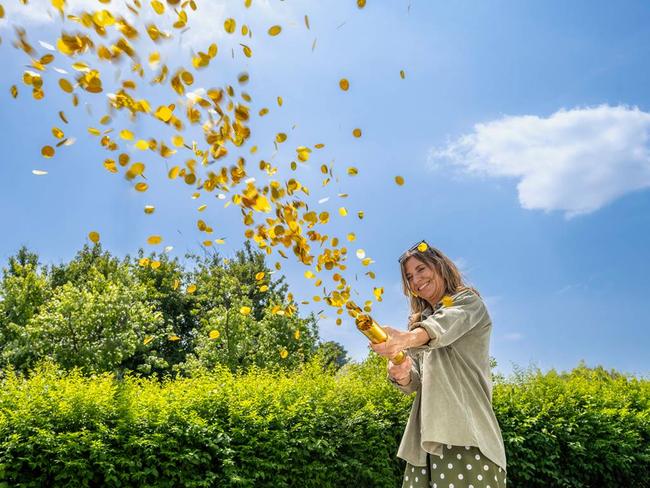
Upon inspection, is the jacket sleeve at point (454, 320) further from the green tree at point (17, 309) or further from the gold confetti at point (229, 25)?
the green tree at point (17, 309)

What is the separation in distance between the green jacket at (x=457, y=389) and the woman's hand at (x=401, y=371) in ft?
0.29

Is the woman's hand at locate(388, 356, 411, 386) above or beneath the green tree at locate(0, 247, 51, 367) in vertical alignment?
beneath

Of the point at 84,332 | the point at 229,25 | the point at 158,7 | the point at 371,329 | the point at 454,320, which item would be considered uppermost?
the point at 84,332

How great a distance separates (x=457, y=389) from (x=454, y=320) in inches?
12.6

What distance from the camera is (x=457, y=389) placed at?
2.43 metres

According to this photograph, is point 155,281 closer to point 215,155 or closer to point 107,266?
point 107,266

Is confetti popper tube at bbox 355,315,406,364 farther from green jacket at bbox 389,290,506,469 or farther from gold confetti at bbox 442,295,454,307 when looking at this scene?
gold confetti at bbox 442,295,454,307

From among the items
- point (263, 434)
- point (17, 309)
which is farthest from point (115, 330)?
point (263, 434)

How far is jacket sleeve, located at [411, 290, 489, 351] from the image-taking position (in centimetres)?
225

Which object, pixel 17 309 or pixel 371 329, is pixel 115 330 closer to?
pixel 17 309

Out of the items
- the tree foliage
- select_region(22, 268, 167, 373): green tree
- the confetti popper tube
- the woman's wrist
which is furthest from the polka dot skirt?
select_region(22, 268, 167, 373): green tree

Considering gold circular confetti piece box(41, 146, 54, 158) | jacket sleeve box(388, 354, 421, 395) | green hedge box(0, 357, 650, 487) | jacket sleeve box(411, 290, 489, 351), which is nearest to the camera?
jacket sleeve box(411, 290, 489, 351)

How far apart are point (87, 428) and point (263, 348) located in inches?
436

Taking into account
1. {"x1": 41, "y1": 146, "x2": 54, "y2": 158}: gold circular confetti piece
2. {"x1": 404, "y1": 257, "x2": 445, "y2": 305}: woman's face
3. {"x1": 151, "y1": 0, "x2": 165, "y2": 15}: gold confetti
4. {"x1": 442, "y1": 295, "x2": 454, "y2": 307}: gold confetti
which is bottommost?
{"x1": 442, "y1": 295, "x2": 454, "y2": 307}: gold confetti
